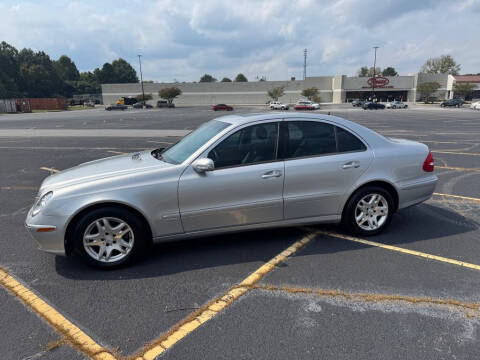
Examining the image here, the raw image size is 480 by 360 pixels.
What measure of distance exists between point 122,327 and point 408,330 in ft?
7.27

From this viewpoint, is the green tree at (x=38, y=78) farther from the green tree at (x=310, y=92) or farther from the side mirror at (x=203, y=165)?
the side mirror at (x=203, y=165)

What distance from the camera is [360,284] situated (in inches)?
123

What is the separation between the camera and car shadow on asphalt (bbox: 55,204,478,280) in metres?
3.42

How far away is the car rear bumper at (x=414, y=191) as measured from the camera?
13.7 ft

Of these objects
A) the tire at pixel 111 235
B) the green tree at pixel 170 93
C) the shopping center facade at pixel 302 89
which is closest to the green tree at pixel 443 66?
the shopping center facade at pixel 302 89

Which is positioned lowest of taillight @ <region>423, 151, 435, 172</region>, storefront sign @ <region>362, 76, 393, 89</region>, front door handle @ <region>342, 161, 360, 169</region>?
taillight @ <region>423, 151, 435, 172</region>

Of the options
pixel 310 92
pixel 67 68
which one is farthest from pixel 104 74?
pixel 310 92

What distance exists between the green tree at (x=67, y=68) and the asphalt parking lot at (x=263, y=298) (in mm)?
156842

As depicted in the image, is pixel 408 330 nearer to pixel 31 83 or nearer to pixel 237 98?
pixel 237 98

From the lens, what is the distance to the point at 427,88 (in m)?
67.1

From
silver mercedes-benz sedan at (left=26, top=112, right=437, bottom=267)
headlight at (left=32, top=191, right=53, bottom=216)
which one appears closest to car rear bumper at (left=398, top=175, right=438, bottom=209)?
silver mercedes-benz sedan at (left=26, top=112, right=437, bottom=267)

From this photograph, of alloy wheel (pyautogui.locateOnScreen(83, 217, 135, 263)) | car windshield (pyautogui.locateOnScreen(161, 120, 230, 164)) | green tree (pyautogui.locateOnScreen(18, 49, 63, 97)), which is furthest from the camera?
green tree (pyautogui.locateOnScreen(18, 49, 63, 97))

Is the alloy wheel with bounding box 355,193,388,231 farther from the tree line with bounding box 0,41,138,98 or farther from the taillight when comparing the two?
the tree line with bounding box 0,41,138,98

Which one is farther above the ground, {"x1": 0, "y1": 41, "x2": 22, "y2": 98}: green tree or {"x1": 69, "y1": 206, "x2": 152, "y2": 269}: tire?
{"x1": 0, "y1": 41, "x2": 22, "y2": 98}: green tree
